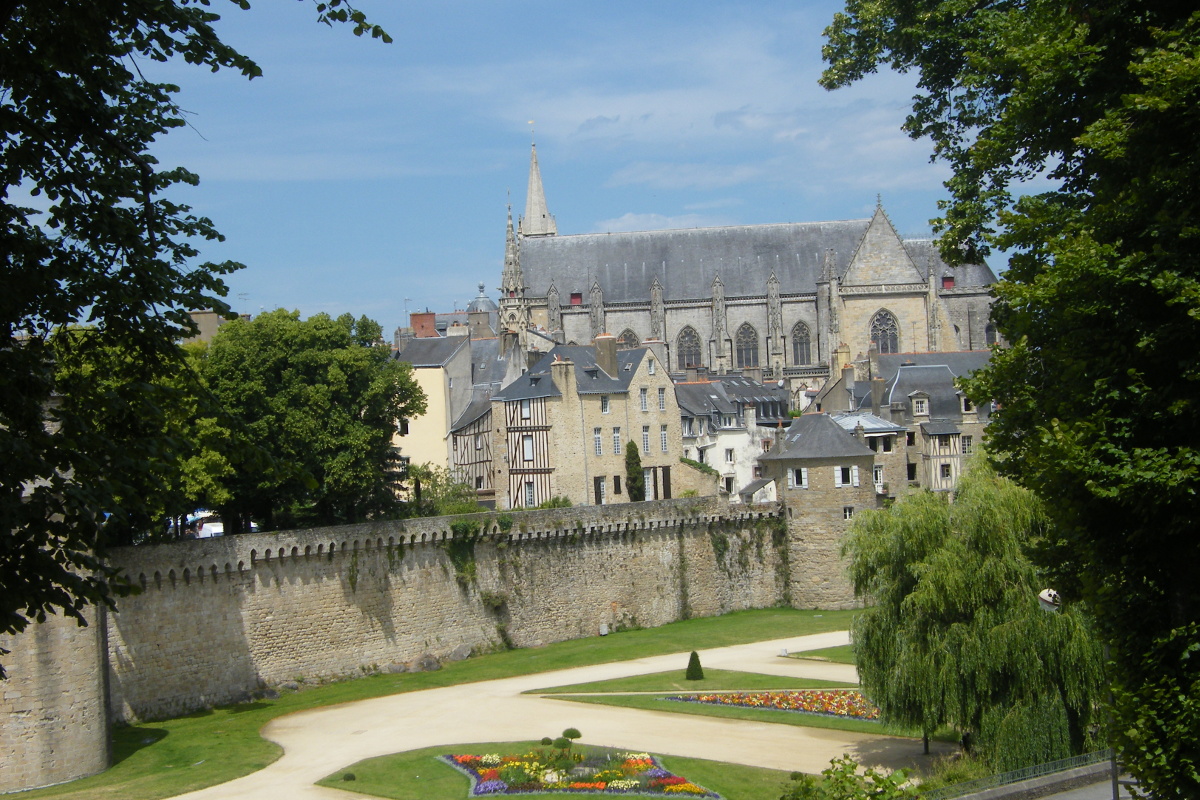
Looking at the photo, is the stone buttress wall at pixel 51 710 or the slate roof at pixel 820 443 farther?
the slate roof at pixel 820 443

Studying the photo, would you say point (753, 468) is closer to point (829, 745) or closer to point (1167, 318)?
point (829, 745)

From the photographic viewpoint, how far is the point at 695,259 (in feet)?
238

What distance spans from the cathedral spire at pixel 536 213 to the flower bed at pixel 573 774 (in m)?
77.0

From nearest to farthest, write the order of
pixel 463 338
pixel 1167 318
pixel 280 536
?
pixel 1167 318 → pixel 280 536 → pixel 463 338

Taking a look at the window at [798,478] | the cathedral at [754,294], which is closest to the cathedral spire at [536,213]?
the cathedral at [754,294]

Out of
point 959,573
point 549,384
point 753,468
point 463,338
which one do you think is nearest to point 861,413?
point 753,468

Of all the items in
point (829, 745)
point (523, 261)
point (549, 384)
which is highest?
point (523, 261)

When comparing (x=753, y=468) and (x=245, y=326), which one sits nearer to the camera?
(x=245, y=326)

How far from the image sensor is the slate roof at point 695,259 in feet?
232

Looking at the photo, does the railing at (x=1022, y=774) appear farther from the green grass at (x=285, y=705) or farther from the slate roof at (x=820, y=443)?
the slate roof at (x=820, y=443)

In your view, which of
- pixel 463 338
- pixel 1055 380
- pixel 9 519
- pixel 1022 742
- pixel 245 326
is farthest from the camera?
pixel 463 338

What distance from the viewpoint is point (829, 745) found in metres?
21.9

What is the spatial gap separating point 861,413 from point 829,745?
25.5 meters

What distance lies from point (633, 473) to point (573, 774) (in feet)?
74.1
